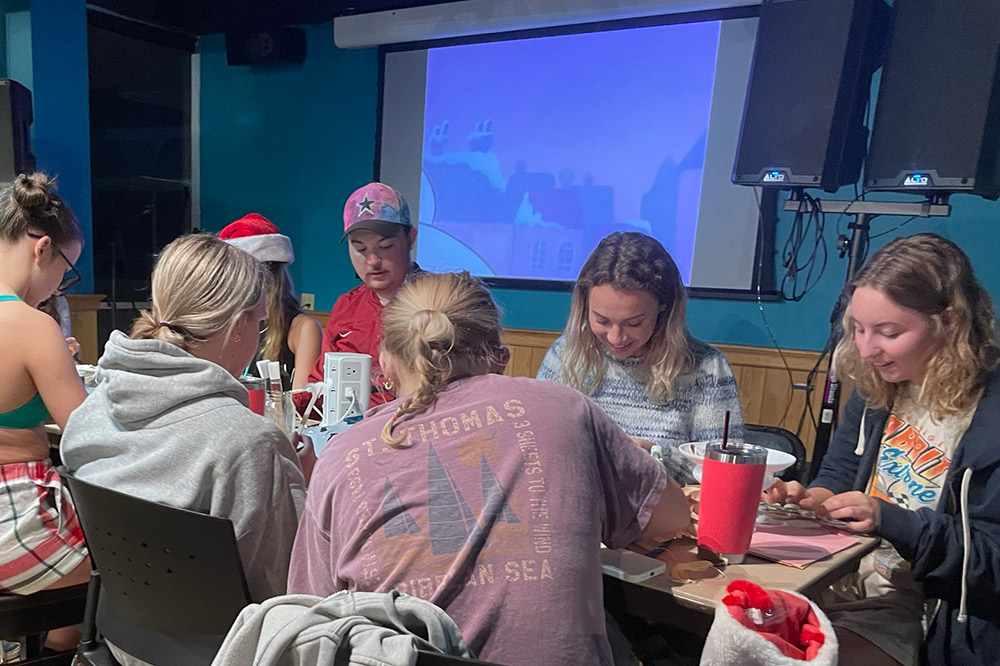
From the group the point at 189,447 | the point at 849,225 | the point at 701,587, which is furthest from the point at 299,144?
the point at 701,587

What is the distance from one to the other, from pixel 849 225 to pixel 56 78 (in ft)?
13.4

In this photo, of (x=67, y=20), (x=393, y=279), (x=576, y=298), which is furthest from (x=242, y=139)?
(x=576, y=298)

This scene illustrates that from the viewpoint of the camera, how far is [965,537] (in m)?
1.30

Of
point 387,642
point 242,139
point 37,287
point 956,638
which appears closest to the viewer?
point 387,642

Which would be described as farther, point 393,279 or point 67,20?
point 67,20

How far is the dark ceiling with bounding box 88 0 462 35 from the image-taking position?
169 inches

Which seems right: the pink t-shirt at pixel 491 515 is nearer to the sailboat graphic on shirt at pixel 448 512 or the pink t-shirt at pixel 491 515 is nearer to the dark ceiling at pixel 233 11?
the sailboat graphic on shirt at pixel 448 512

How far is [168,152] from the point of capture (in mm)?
5199

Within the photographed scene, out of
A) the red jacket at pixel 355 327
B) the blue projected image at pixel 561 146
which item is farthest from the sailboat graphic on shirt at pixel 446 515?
the blue projected image at pixel 561 146

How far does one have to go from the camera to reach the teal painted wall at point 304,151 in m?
4.58

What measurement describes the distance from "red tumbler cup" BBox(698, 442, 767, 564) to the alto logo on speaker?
6.61ft

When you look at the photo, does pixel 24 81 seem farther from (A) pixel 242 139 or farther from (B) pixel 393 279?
(B) pixel 393 279

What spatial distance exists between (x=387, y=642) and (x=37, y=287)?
5.21 ft

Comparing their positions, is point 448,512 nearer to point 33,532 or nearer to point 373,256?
point 33,532
